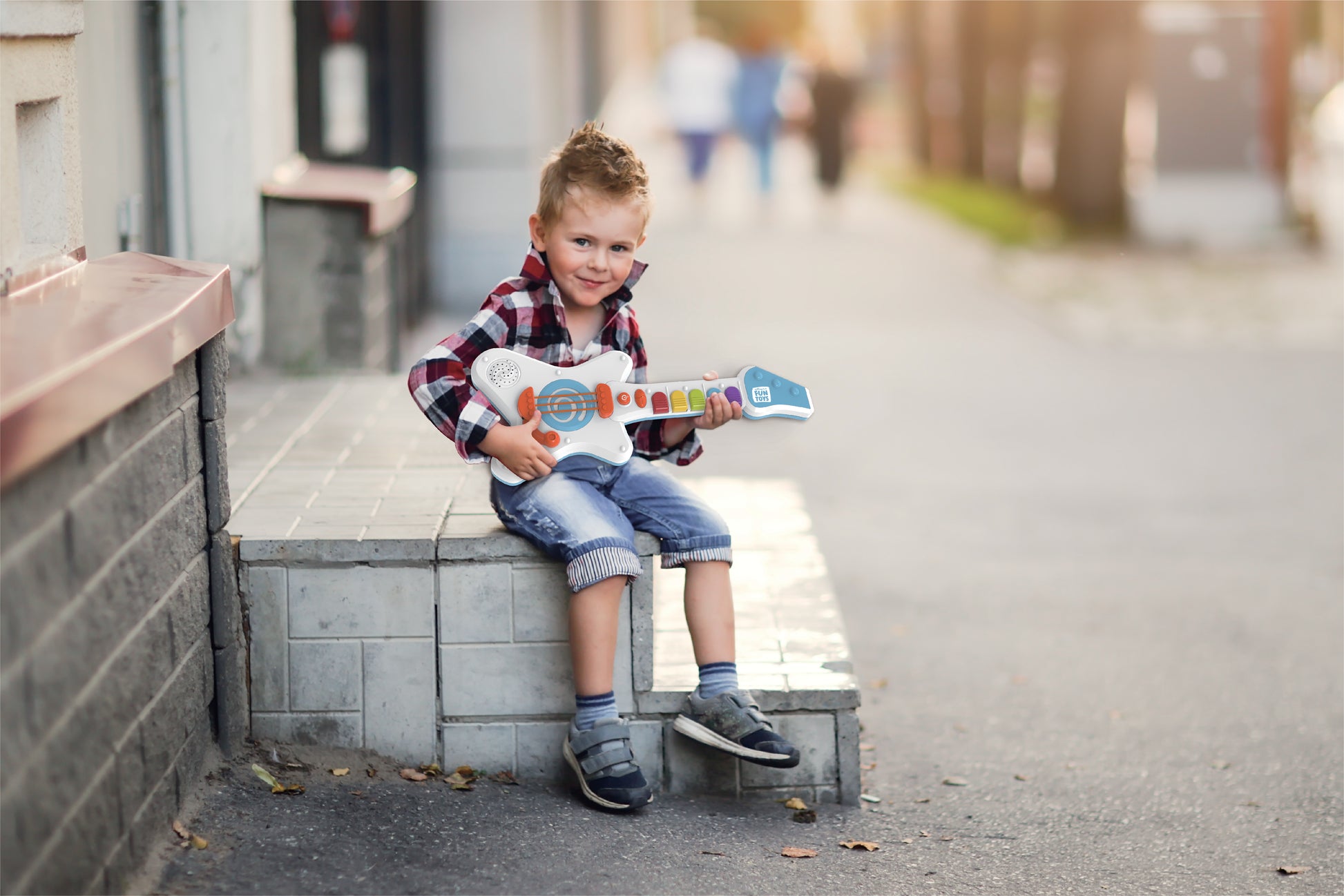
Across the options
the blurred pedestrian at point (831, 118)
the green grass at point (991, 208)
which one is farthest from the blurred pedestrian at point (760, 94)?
the green grass at point (991, 208)

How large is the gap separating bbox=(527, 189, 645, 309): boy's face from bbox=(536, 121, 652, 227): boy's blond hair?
0.04ft

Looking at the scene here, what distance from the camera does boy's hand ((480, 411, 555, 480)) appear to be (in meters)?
3.43

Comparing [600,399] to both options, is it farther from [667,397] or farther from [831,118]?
[831,118]

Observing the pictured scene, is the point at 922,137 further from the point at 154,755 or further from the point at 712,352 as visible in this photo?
the point at 154,755

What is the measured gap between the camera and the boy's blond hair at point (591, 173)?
3.45 meters

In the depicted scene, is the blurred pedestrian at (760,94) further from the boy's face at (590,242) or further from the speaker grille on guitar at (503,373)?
the speaker grille on guitar at (503,373)

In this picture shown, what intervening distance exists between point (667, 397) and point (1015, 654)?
2.03 metres

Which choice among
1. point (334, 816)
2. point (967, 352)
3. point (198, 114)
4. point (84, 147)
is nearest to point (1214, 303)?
point (967, 352)

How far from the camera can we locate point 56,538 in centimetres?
245

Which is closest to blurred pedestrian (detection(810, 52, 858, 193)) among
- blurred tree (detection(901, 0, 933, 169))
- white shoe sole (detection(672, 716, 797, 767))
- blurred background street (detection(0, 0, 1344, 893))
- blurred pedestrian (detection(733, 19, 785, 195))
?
blurred pedestrian (detection(733, 19, 785, 195))

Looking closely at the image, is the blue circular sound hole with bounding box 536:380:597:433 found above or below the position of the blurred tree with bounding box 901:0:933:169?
below

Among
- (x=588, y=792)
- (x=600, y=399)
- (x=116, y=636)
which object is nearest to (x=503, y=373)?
(x=600, y=399)

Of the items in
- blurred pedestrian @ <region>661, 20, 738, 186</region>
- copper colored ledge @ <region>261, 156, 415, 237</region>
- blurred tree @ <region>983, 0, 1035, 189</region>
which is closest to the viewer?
copper colored ledge @ <region>261, 156, 415, 237</region>

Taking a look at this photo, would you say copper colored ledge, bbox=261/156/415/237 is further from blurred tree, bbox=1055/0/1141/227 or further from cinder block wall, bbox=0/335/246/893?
blurred tree, bbox=1055/0/1141/227
